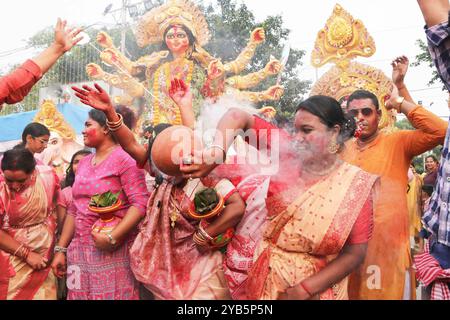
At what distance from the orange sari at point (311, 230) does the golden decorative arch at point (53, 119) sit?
159 centimetres

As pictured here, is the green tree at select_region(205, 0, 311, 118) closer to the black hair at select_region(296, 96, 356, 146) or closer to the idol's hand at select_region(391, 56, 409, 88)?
the black hair at select_region(296, 96, 356, 146)

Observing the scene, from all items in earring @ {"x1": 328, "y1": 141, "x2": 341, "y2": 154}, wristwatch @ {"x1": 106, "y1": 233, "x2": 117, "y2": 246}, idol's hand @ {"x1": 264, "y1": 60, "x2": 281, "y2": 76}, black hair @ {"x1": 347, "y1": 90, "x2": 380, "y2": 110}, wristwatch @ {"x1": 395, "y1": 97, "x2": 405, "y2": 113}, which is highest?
idol's hand @ {"x1": 264, "y1": 60, "x2": 281, "y2": 76}

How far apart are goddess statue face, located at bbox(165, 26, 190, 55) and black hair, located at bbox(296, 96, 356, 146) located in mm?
851

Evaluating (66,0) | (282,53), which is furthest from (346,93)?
(66,0)

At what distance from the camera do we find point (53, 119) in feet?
Answer: 11.1

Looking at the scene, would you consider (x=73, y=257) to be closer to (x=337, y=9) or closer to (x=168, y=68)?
(x=168, y=68)

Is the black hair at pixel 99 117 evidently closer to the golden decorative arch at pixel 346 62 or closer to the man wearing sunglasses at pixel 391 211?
the golden decorative arch at pixel 346 62

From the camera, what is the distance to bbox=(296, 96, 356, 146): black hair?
97.3 inches

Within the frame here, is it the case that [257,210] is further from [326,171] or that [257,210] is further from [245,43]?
[245,43]

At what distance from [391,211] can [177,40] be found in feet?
5.05

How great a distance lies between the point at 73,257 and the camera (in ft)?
9.83

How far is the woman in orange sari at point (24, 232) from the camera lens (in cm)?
307

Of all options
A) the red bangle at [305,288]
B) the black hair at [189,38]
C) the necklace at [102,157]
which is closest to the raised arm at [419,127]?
the red bangle at [305,288]

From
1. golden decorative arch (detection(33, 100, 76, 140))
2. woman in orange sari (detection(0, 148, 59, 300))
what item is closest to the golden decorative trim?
golden decorative arch (detection(33, 100, 76, 140))
